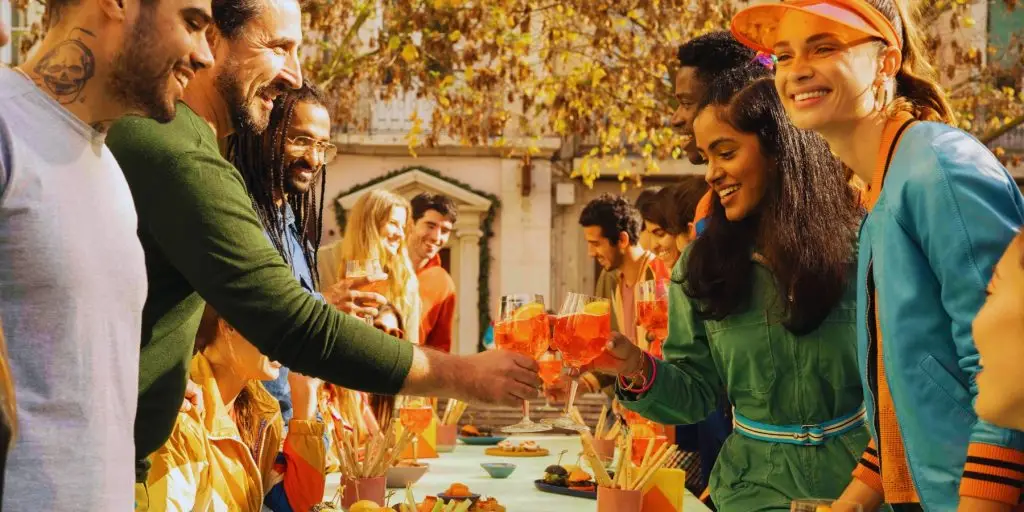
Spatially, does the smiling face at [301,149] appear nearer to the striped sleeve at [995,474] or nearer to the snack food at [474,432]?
the snack food at [474,432]

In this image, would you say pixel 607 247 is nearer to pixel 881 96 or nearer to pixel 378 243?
pixel 378 243

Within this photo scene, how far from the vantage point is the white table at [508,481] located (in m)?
3.45

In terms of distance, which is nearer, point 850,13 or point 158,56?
point 158,56

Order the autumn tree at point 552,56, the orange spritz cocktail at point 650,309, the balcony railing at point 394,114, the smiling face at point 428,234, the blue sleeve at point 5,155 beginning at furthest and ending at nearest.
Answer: the balcony railing at point 394,114 → the autumn tree at point 552,56 → the smiling face at point 428,234 → the orange spritz cocktail at point 650,309 → the blue sleeve at point 5,155

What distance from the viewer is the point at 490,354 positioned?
7.83 feet

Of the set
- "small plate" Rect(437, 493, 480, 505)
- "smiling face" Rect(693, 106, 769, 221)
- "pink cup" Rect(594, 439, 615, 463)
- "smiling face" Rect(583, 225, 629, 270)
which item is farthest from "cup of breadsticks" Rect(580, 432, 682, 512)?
"smiling face" Rect(583, 225, 629, 270)

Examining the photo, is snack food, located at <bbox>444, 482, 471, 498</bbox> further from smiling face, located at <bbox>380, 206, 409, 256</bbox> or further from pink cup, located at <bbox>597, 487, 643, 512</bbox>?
smiling face, located at <bbox>380, 206, 409, 256</bbox>

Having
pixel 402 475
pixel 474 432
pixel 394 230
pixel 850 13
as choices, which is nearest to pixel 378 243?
pixel 394 230

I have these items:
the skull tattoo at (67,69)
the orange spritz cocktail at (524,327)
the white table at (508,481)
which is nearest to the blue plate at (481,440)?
the white table at (508,481)

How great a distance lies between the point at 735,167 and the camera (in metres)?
2.76

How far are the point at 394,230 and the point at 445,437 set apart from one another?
4.54 feet

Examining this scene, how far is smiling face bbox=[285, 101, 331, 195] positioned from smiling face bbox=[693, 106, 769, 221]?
1.27 metres

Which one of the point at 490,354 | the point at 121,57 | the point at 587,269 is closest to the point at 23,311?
the point at 121,57

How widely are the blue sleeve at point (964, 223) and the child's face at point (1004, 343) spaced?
2.10 ft
